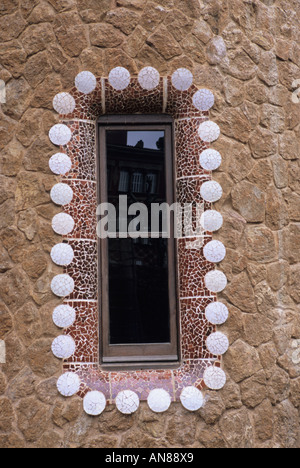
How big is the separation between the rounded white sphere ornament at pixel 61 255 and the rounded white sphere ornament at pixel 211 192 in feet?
3.20

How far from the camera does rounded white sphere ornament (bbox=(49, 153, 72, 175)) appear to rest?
4.23 metres

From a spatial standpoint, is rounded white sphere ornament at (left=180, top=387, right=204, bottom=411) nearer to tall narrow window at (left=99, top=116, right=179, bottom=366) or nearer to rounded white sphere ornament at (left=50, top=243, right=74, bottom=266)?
tall narrow window at (left=99, top=116, right=179, bottom=366)

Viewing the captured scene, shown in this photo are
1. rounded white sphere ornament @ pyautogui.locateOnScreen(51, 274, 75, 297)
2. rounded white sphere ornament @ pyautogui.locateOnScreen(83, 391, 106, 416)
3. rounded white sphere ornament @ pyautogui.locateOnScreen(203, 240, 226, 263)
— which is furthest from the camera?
rounded white sphere ornament @ pyautogui.locateOnScreen(203, 240, 226, 263)

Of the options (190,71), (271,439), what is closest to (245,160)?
(190,71)

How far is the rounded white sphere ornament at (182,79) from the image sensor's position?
4355 mm

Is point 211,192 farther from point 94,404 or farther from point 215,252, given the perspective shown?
point 94,404

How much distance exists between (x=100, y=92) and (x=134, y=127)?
0.34 metres

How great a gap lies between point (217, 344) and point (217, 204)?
3.05ft

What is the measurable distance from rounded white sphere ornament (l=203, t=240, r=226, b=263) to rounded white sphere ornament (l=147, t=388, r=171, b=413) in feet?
3.07

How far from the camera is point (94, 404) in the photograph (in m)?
4.00

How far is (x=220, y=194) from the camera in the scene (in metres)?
4.28

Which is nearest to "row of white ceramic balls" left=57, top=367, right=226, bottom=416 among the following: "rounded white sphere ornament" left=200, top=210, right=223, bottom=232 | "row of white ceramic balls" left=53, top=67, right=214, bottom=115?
"rounded white sphere ornament" left=200, top=210, right=223, bottom=232

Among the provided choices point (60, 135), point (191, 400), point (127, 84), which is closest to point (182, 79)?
point (127, 84)

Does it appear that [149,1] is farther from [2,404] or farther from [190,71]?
[2,404]
